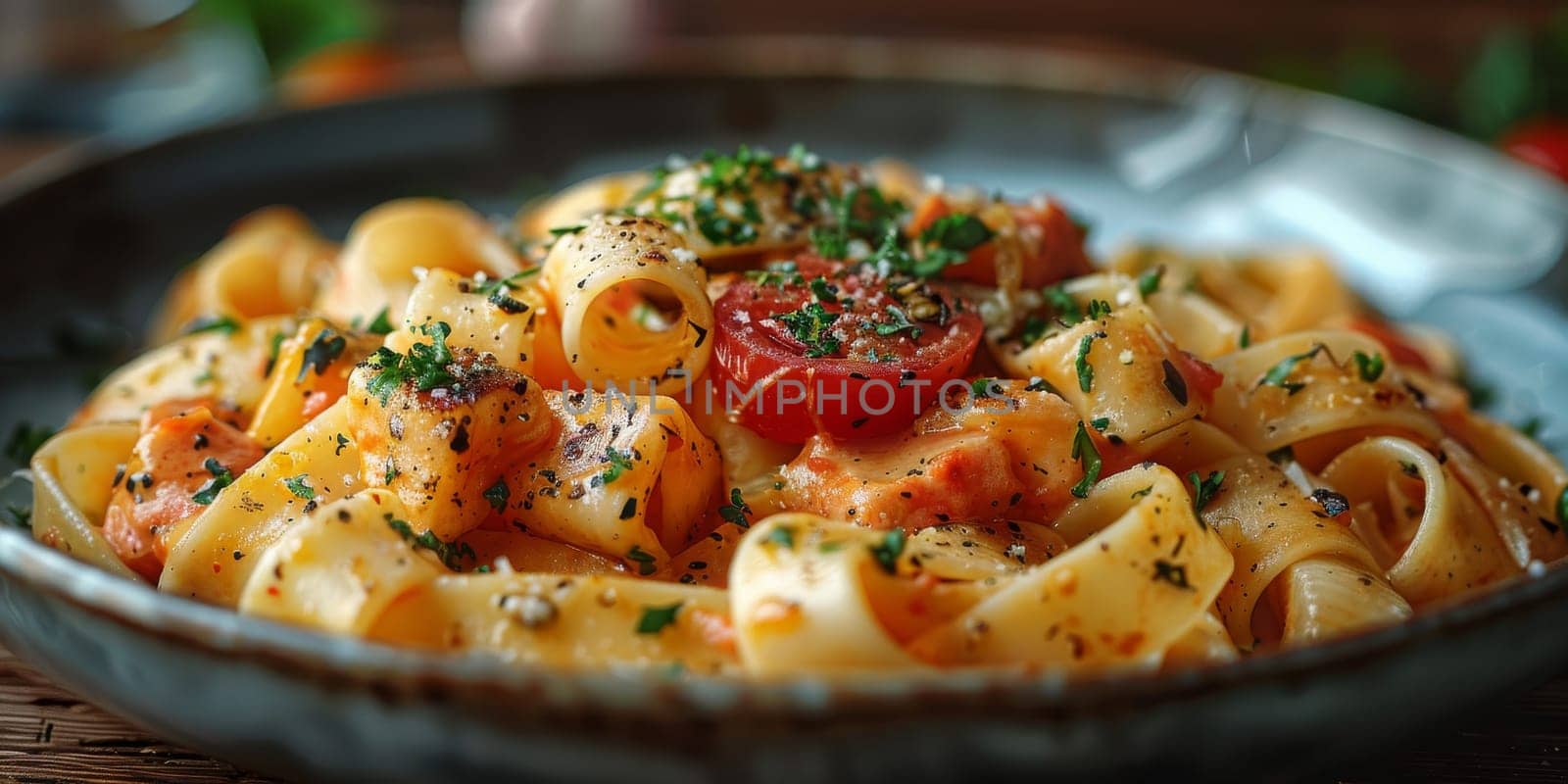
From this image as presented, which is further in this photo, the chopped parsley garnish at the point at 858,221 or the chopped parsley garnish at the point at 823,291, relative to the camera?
the chopped parsley garnish at the point at 858,221

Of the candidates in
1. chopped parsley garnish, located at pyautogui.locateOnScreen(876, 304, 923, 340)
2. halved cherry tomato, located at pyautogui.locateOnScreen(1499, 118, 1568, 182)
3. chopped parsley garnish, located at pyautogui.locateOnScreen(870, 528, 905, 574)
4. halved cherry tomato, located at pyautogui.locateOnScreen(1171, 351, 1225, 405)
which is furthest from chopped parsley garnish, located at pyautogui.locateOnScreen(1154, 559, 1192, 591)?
halved cherry tomato, located at pyautogui.locateOnScreen(1499, 118, 1568, 182)

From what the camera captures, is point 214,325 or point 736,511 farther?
point 214,325

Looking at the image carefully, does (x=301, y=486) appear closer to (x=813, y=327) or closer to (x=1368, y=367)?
(x=813, y=327)

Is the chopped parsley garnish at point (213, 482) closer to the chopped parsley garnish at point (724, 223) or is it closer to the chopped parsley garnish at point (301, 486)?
the chopped parsley garnish at point (301, 486)

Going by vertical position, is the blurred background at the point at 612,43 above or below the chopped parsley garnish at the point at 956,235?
above

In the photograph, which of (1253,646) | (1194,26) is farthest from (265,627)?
(1194,26)

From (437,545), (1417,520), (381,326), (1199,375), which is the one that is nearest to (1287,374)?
(1199,375)

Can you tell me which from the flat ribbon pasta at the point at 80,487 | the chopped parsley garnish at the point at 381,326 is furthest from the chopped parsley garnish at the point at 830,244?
the flat ribbon pasta at the point at 80,487
